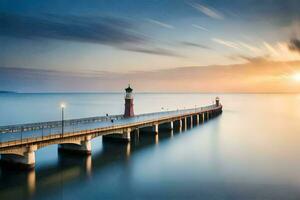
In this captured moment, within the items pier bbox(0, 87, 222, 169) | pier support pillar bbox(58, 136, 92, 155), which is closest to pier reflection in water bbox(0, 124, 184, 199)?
pier support pillar bbox(58, 136, 92, 155)

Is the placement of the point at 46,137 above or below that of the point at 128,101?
below

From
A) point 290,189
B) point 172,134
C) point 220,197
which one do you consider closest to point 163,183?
point 220,197

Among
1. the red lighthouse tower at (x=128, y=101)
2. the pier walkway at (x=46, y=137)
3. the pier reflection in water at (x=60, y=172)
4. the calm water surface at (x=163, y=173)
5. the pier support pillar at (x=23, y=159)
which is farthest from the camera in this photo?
the red lighthouse tower at (x=128, y=101)

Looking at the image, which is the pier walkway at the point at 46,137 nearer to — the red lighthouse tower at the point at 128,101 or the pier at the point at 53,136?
the pier at the point at 53,136

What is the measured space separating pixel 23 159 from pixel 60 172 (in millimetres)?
3566

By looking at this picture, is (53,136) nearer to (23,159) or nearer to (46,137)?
(46,137)

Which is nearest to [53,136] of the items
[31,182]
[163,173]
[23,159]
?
[23,159]

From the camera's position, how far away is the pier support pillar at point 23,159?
1074 inches

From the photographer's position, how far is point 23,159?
2773 cm

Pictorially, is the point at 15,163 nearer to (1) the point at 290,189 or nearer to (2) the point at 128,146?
(2) the point at 128,146

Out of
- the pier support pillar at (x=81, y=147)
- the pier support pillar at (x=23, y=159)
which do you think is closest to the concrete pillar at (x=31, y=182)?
the pier support pillar at (x=23, y=159)

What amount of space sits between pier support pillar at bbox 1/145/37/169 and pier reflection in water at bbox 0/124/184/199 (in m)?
0.59

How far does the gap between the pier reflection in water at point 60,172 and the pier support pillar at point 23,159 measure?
23.3 inches

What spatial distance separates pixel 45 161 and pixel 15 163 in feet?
17.8
